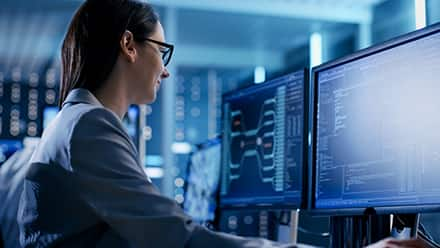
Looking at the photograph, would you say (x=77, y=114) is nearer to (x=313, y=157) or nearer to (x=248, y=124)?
(x=313, y=157)

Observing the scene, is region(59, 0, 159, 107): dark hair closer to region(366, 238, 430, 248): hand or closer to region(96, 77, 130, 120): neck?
region(96, 77, 130, 120): neck

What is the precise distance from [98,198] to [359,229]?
670 millimetres

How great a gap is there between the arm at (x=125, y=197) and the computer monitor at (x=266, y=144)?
0.66 meters

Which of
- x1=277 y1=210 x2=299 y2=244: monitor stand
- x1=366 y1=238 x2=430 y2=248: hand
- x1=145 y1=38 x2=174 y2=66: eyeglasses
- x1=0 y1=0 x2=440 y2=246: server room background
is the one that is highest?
x1=0 y1=0 x2=440 y2=246: server room background

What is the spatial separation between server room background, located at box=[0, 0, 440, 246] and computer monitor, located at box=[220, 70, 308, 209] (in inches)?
76.2

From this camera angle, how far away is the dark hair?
4.78ft

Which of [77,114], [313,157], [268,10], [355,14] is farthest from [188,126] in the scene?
→ [77,114]

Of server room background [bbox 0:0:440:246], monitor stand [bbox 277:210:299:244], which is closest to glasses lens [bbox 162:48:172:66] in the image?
Result: monitor stand [bbox 277:210:299:244]

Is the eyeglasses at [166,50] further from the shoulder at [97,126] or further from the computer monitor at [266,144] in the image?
the computer monitor at [266,144]

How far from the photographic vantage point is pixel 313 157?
177cm

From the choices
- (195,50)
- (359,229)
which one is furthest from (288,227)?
(195,50)

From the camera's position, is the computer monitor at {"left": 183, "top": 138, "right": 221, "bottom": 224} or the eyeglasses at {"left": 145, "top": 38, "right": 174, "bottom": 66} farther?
the computer monitor at {"left": 183, "top": 138, "right": 221, "bottom": 224}

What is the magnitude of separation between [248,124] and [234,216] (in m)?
0.54

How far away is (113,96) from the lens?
4.83ft
